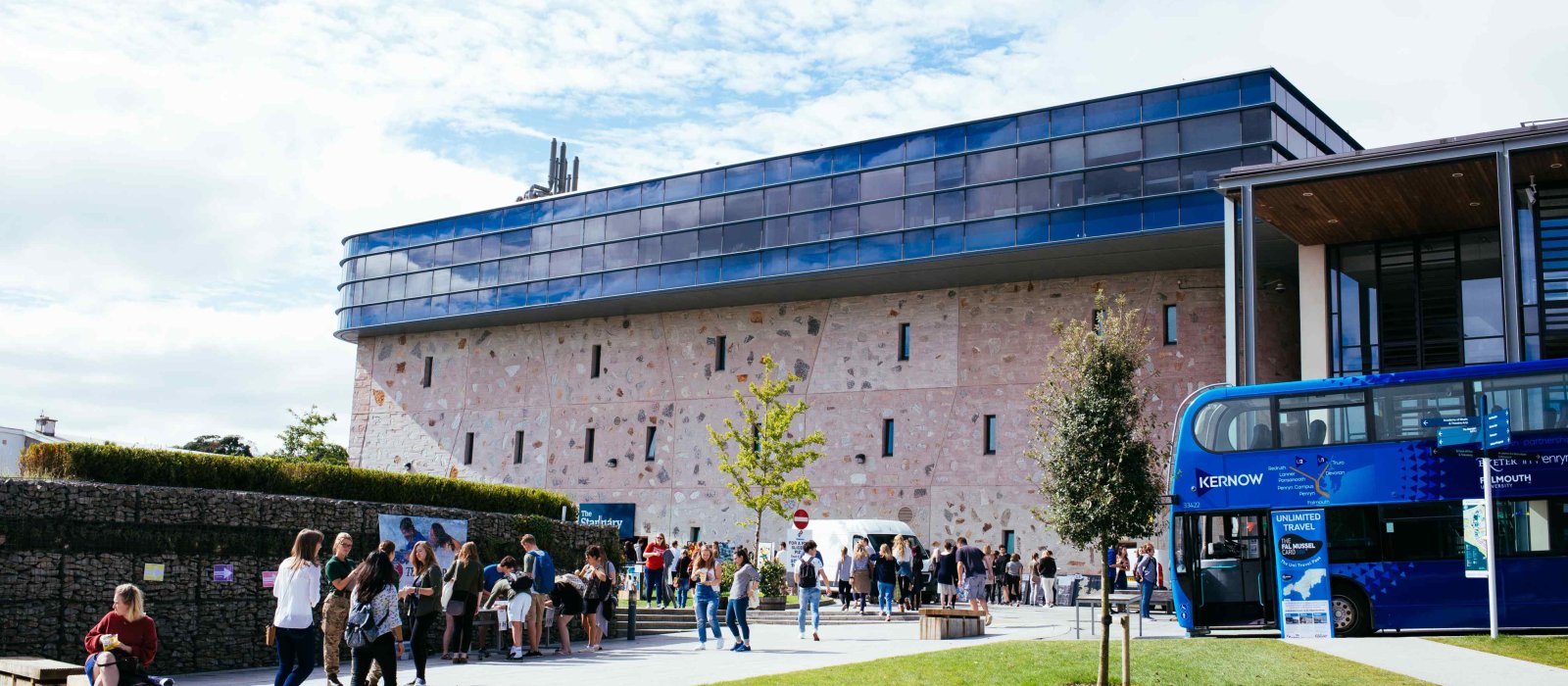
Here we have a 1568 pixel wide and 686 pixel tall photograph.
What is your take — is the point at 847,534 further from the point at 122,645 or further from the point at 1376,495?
the point at 122,645

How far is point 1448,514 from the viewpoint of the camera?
55.8 feet

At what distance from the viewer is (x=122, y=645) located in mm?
10484

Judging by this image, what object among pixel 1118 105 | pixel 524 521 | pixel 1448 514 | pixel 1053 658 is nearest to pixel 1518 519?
pixel 1448 514

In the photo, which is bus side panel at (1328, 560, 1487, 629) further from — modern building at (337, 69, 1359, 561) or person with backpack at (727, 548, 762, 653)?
person with backpack at (727, 548, 762, 653)

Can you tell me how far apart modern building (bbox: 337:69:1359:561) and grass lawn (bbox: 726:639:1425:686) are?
34.9ft

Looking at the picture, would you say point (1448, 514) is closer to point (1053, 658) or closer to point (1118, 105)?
point (1053, 658)

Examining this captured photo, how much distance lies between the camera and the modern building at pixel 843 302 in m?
31.2

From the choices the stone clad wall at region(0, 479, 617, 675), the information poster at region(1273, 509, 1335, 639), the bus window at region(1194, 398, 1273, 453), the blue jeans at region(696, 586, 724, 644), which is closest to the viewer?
the stone clad wall at region(0, 479, 617, 675)

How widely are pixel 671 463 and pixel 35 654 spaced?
27275 mm

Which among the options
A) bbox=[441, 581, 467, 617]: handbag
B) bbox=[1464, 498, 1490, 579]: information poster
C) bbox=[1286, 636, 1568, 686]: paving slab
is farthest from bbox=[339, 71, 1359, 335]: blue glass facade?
bbox=[441, 581, 467, 617]: handbag

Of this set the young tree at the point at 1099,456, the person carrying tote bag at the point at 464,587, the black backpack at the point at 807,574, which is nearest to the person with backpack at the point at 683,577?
the black backpack at the point at 807,574

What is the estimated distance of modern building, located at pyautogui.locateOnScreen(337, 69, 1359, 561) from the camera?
31250 millimetres

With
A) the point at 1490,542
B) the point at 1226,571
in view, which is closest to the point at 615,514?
the point at 1226,571

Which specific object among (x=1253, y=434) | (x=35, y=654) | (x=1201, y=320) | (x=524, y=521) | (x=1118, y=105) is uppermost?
(x=1118, y=105)
